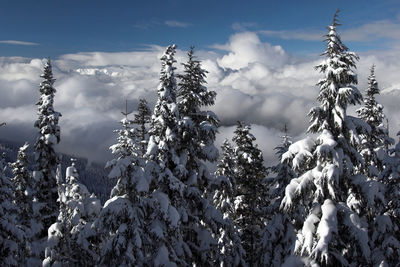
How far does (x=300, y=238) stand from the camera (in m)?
11.9

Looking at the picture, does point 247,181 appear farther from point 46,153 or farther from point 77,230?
point 46,153

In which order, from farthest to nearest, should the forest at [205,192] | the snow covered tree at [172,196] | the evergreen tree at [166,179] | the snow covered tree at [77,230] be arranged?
1. the snow covered tree at [77,230]
2. the snow covered tree at [172,196]
3. the evergreen tree at [166,179]
4. the forest at [205,192]

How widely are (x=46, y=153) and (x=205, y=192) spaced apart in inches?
479

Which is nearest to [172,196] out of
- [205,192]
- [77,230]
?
[205,192]

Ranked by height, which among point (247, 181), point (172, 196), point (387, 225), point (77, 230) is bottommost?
point (77, 230)

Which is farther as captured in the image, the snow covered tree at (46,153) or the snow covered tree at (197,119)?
the snow covered tree at (46,153)

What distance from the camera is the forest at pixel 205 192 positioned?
11812 mm

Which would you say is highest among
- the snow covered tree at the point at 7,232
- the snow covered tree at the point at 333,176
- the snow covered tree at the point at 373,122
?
the snow covered tree at the point at 373,122

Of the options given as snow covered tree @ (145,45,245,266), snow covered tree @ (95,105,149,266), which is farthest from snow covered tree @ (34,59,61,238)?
snow covered tree @ (95,105,149,266)

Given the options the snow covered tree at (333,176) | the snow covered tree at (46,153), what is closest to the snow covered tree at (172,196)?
the snow covered tree at (333,176)

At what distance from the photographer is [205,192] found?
2005 centimetres

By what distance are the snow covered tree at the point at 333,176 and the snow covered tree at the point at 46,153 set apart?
1782cm

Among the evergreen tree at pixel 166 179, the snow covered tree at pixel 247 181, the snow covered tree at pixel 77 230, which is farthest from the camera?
the snow covered tree at pixel 247 181

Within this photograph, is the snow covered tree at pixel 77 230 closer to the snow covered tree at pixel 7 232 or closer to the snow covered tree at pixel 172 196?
the snow covered tree at pixel 7 232
